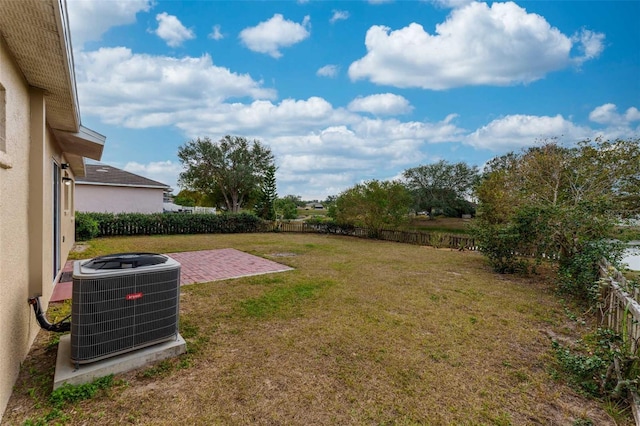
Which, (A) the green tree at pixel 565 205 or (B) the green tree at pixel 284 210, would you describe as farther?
(B) the green tree at pixel 284 210

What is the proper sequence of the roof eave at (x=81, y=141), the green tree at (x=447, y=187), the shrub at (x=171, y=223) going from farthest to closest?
the green tree at (x=447, y=187)
the shrub at (x=171, y=223)
the roof eave at (x=81, y=141)

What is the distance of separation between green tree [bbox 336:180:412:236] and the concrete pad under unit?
13204 millimetres

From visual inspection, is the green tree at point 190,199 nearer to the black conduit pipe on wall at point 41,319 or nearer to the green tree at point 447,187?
the green tree at point 447,187

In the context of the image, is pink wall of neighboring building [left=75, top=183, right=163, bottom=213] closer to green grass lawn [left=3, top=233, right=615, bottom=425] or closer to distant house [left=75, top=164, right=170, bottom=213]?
distant house [left=75, top=164, right=170, bottom=213]

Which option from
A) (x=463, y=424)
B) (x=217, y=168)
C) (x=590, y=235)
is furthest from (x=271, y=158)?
(x=463, y=424)

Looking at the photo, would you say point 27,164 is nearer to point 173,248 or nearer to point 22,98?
point 22,98

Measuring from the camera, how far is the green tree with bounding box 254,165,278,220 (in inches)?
1059

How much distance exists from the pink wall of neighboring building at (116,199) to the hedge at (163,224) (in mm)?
3102

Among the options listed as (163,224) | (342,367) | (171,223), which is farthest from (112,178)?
(342,367)

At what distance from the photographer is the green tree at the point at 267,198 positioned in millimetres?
26906

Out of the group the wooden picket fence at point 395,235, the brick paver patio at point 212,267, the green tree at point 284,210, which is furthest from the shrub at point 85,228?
the green tree at point 284,210

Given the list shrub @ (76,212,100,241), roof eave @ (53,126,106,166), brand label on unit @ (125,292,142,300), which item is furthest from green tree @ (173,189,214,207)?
brand label on unit @ (125,292,142,300)

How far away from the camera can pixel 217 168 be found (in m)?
28.2

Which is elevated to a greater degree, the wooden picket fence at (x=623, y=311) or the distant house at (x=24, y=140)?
the distant house at (x=24, y=140)
